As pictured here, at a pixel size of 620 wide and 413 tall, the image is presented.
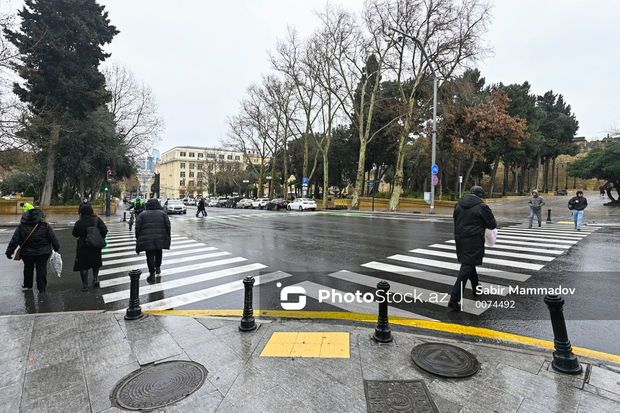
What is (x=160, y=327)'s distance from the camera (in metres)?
4.21

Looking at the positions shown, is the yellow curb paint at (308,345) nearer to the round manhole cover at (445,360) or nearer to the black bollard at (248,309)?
the black bollard at (248,309)

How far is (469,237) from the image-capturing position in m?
4.93

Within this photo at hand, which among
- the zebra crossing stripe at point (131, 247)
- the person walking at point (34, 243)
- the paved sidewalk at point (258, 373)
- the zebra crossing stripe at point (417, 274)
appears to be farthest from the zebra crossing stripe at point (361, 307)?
the zebra crossing stripe at point (131, 247)

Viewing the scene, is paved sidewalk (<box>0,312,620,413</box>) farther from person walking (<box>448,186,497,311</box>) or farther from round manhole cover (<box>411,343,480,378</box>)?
person walking (<box>448,186,497,311</box>)

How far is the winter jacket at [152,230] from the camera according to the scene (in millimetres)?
6609

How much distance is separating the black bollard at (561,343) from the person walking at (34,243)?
751cm

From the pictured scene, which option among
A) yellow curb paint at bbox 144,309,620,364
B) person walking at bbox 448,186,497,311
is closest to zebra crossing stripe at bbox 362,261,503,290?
person walking at bbox 448,186,497,311

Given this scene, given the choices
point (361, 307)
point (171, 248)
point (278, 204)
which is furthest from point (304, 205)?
point (361, 307)

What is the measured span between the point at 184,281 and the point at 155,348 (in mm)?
3000

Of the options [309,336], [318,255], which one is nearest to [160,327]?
[309,336]

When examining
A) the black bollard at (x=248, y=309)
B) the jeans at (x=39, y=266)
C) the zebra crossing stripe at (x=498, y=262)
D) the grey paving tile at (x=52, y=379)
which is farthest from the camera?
the zebra crossing stripe at (x=498, y=262)

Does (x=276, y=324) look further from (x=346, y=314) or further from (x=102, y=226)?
(x=102, y=226)

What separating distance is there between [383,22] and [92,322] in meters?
29.1

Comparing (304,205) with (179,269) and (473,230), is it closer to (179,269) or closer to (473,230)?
(179,269)
